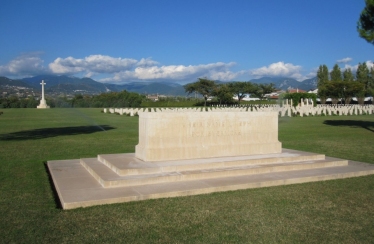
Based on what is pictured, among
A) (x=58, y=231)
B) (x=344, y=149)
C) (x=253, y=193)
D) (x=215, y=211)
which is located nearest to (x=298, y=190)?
(x=253, y=193)

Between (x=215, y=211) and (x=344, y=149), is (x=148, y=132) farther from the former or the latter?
(x=344, y=149)

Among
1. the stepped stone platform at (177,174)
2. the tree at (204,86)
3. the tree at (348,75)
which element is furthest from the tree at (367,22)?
the tree at (348,75)

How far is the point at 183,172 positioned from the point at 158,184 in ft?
2.51

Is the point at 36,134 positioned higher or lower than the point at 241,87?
lower

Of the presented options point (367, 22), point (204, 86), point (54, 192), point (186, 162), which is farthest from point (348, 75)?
point (54, 192)

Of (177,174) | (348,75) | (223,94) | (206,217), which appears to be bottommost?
(206,217)

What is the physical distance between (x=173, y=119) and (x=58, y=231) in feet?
13.8

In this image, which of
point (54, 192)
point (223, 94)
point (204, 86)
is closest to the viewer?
point (54, 192)

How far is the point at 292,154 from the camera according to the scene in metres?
9.49

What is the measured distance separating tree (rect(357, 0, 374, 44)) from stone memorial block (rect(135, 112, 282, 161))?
35.2 feet

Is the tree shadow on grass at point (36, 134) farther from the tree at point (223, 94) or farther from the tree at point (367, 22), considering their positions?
the tree at point (223, 94)

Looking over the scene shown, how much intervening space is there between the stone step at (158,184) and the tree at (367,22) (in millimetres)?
10978

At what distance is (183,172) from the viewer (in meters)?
7.56

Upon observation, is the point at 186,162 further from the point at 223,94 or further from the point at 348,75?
the point at 348,75
